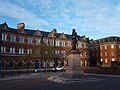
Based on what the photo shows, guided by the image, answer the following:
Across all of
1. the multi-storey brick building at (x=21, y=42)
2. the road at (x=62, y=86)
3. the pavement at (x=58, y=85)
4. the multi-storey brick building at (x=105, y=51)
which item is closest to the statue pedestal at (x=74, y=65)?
the pavement at (x=58, y=85)

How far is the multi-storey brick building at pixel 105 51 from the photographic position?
92062 millimetres

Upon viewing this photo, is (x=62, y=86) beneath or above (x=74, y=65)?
beneath

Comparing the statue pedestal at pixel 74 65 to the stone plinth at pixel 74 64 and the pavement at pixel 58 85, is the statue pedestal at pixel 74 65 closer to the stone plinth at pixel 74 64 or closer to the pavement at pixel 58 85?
the stone plinth at pixel 74 64

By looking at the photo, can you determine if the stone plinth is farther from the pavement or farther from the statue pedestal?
the pavement

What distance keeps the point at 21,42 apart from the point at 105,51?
1607 inches

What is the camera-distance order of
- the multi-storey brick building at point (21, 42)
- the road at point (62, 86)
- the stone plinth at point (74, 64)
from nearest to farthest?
the road at point (62, 86), the stone plinth at point (74, 64), the multi-storey brick building at point (21, 42)

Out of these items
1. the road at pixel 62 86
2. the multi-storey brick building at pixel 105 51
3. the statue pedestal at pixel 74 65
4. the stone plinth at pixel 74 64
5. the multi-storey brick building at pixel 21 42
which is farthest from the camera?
the multi-storey brick building at pixel 105 51

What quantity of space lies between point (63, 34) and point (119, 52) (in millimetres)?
25894

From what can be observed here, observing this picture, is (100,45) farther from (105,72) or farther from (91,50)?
(105,72)

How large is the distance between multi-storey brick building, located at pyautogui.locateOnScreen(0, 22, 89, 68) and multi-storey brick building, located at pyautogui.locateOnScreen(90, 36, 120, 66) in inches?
807

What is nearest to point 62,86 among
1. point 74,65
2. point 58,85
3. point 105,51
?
point 58,85

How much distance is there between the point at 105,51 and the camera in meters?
95.2

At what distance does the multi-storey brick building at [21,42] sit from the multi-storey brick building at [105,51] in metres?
20.5

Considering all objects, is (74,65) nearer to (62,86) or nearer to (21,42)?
(62,86)
